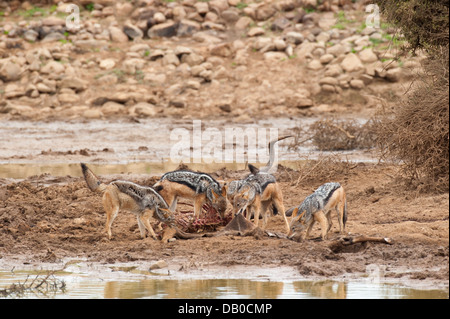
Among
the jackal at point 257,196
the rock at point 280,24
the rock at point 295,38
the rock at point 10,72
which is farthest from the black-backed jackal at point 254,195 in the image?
the rock at point 280,24

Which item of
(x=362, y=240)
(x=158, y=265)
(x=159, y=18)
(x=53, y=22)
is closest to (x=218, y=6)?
(x=159, y=18)

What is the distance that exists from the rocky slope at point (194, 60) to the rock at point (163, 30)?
0.04 metres

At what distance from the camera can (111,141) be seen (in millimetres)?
21781

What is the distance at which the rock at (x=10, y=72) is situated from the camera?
1075 inches

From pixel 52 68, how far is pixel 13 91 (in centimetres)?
170

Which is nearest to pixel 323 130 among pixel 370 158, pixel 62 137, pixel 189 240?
pixel 370 158

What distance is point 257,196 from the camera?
35.6 ft

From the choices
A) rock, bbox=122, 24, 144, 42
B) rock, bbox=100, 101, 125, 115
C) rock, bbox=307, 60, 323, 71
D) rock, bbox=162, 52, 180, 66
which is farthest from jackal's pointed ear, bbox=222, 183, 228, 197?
rock, bbox=122, 24, 144, 42

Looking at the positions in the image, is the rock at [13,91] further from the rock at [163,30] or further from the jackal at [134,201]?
the jackal at [134,201]

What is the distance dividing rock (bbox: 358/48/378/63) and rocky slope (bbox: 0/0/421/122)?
1.4 inches

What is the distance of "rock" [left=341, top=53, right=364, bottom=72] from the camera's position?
88.7 ft

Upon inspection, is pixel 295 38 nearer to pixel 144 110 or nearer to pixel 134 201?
pixel 144 110

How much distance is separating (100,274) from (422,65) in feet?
20.6

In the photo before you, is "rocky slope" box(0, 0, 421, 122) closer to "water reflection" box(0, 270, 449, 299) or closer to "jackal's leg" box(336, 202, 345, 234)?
"jackal's leg" box(336, 202, 345, 234)
